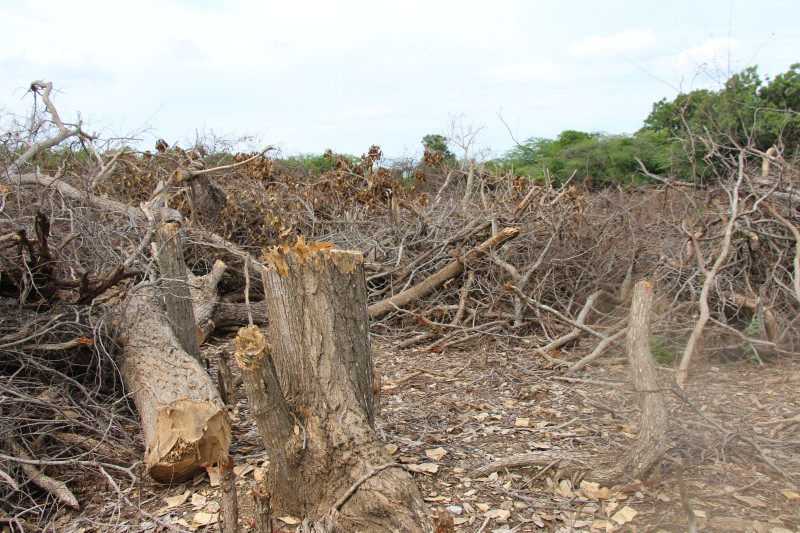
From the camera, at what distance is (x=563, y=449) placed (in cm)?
295

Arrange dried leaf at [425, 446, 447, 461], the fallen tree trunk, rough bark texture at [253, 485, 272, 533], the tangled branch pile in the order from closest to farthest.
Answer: rough bark texture at [253, 485, 272, 533] < dried leaf at [425, 446, 447, 461] < the tangled branch pile < the fallen tree trunk

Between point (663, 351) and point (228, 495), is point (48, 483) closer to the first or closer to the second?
point (228, 495)

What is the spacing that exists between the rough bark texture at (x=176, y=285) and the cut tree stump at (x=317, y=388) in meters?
1.55

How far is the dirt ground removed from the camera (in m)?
2.31

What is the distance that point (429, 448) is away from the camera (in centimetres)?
304

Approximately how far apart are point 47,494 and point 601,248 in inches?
191

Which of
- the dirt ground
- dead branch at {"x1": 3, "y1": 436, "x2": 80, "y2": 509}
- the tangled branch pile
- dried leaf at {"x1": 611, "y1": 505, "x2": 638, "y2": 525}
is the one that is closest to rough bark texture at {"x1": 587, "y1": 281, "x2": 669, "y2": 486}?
the dirt ground

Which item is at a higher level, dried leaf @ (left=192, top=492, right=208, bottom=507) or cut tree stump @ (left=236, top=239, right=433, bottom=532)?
cut tree stump @ (left=236, top=239, right=433, bottom=532)

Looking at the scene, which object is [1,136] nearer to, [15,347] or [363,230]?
[15,347]

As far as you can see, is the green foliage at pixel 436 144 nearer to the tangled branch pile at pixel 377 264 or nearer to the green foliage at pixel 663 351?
the tangled branch pile at pixel 377 264

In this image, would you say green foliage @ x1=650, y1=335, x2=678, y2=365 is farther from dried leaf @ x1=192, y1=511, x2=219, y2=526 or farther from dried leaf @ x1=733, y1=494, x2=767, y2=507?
dried leaf @ x1=192, y1=511, x2=219, y2=526

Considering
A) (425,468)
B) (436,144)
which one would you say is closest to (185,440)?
(425,468)

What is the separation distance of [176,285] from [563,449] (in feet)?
8.69

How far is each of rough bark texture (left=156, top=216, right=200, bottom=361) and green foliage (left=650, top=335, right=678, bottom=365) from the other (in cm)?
336
